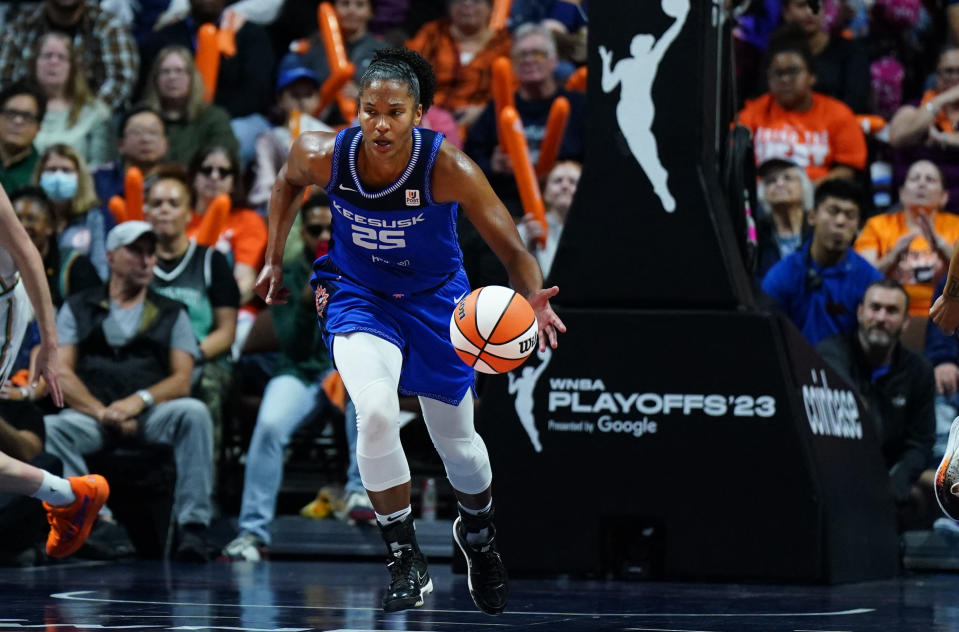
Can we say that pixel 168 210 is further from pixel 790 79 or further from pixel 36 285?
pixel 790 79

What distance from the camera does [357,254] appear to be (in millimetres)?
6094

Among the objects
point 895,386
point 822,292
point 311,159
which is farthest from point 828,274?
point 311,159

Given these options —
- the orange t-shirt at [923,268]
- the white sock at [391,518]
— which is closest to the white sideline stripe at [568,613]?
the white sock at [391,518]

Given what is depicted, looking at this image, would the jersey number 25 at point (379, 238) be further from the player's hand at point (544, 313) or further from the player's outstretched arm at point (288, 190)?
the player's hand at point (544, 313)

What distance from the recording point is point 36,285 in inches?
239

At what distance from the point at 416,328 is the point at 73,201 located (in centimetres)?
548

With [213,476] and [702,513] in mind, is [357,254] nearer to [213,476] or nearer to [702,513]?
[702,513]

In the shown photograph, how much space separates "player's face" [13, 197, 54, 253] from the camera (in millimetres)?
9688

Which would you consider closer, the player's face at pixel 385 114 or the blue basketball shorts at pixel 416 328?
the player's face at pixel 385 114

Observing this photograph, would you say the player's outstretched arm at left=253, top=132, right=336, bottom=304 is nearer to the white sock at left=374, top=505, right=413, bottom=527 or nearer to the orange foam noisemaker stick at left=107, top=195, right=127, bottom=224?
the white sock at left=374, top=505, right=413, bottom=527

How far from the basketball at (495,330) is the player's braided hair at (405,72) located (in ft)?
2.78

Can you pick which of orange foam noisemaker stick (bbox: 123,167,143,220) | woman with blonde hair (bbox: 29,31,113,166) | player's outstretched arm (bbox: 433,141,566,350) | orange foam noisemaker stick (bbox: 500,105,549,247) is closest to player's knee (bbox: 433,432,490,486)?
player's outstretched arm (bbox: 433,141,566,350)

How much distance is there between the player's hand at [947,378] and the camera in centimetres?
955

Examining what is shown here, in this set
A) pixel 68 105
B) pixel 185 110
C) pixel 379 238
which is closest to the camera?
pixel 379 238
